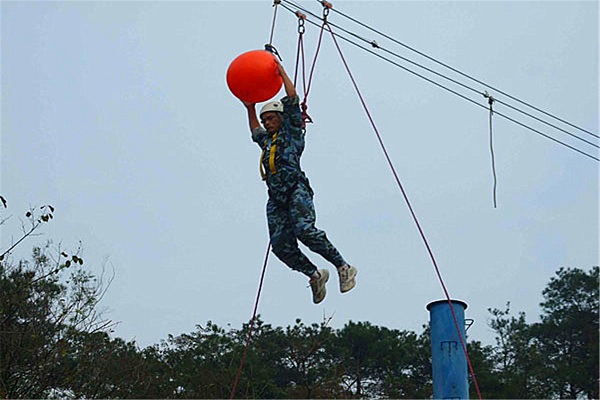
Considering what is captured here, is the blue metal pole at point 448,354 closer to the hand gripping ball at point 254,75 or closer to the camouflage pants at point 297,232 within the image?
the camouflage pants at point 297,232

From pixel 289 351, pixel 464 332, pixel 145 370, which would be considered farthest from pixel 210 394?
pixel 464 332

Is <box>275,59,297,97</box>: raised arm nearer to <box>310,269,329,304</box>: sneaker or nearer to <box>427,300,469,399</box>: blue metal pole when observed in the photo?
<box>310,269,329,304</box>: sneaker

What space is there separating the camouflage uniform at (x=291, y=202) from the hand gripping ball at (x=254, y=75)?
0.15m

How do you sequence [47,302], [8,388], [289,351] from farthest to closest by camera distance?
1. [289,351]
2. [47,302]
3. [8,388]

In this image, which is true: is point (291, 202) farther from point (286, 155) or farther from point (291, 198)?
point (286, 155)

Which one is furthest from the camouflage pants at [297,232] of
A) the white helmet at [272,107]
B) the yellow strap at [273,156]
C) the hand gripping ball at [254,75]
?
the hand gripping ball at [254,75]

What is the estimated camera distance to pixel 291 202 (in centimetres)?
558

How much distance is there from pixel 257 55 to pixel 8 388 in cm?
753

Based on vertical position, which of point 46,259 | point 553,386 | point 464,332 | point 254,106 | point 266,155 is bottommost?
point 464,332

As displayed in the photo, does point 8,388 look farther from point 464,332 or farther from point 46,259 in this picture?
Result: point 464,332

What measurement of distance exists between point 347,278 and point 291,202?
0.60 m

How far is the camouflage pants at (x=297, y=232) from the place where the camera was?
18.0 ft

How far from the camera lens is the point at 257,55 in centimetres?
560

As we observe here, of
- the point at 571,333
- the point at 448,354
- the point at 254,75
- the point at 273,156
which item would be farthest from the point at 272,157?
the point at 571,333
